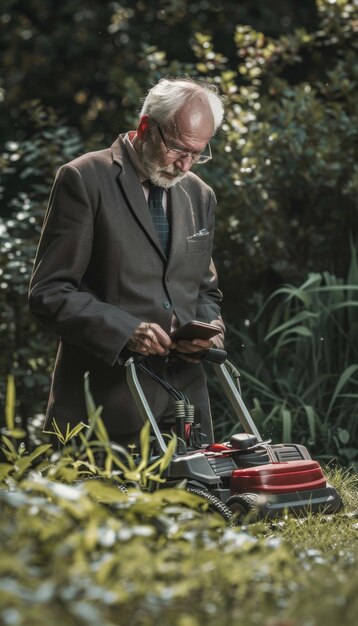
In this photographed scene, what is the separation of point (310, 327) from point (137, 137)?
2086 millimetres

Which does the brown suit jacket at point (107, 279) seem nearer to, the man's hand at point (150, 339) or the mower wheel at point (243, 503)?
the man's hand at point (150, 339)

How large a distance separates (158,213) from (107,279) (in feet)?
1.19

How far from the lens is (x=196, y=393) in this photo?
4.56 metres

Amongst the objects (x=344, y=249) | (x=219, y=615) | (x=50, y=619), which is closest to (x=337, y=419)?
(x=344, y=249)

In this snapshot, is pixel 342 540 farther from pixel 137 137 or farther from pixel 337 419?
pixel 337 419

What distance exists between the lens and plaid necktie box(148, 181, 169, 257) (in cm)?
440

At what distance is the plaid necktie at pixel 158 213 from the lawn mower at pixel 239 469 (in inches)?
19.4

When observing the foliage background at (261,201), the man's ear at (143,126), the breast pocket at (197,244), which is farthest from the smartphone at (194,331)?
the foliage background at (261,201)

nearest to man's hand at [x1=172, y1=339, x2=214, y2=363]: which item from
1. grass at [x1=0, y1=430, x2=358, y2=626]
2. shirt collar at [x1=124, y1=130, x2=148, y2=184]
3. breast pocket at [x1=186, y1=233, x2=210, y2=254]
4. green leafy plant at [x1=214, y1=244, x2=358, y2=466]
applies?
breast pocket at [x1=186, y1=233, x2=210, y2=254]

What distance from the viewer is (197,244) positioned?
4.48 m

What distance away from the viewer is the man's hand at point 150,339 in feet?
13.0

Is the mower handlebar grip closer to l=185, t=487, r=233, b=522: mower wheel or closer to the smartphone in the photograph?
the smartphone

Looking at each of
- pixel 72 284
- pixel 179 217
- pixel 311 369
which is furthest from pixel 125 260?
pixel 311 369

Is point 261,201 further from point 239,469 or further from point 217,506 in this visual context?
point 217,506
